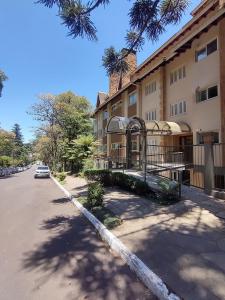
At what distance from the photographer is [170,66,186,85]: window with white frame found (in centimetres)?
2020

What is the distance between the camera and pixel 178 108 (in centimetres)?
2083

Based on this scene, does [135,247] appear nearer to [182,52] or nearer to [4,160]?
[182,52]

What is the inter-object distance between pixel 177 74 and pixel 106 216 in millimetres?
15406

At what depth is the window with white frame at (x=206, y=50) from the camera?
16.3m

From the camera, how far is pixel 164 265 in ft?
16.3

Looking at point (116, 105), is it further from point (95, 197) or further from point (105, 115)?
→ point (95, 197)

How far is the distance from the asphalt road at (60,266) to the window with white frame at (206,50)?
41.5ft

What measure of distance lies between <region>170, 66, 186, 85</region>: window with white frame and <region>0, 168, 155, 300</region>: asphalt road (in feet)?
48.5

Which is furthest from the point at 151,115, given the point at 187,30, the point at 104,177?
the point at 104,177

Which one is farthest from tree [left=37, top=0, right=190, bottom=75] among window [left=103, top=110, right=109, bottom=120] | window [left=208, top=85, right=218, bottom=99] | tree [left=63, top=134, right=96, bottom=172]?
window [left=103, top=110, right=109, bottom=120]

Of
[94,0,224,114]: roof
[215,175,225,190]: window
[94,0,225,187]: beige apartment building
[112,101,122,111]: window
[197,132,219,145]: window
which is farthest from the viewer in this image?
[112,101,122,111]: window

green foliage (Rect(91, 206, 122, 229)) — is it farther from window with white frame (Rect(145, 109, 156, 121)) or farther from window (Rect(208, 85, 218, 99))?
window with white frame (Rect(145, 109, 156, 121))

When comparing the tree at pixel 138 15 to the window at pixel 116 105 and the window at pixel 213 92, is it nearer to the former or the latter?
the window at pixel 213 92

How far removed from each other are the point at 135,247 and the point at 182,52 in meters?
16.8
